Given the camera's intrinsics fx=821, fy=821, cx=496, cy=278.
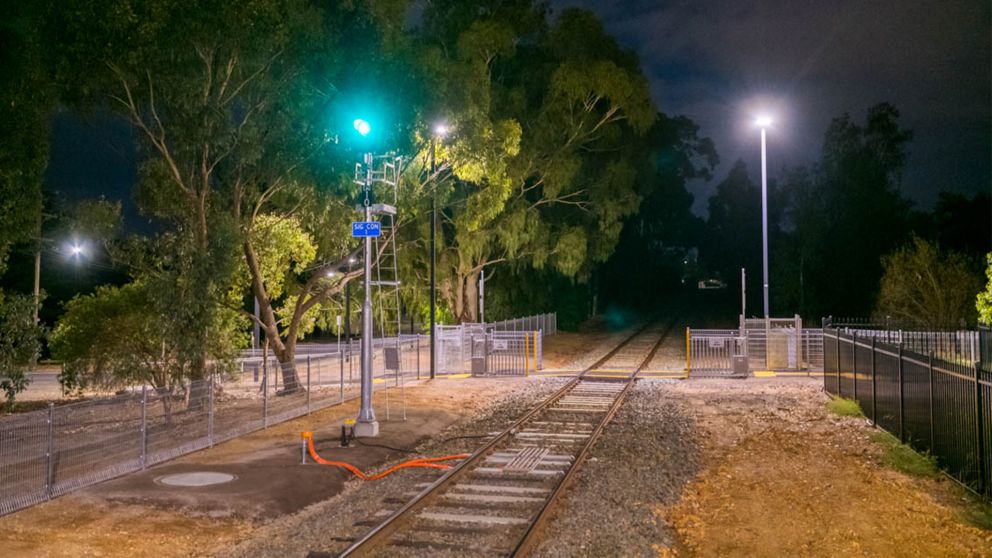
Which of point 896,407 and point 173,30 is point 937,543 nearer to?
point 896,407

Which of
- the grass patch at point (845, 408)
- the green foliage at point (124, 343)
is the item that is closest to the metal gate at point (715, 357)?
the grass patch at point (845, 408)

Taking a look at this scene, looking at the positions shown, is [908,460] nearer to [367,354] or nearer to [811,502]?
[811,502]

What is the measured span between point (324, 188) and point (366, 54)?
3.66 meters

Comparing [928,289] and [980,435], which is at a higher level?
[928,289]

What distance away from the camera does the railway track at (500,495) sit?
8.94 metres

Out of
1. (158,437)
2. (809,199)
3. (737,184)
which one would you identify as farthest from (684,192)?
(158,437)

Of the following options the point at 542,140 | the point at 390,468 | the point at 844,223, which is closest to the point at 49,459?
the point at 390,468

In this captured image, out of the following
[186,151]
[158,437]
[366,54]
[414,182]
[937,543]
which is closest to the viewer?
[937,543]

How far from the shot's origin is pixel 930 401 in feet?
42.9

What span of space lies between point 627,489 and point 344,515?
12.9 ft

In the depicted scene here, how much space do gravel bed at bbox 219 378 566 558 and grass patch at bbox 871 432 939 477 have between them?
7109 millimetres

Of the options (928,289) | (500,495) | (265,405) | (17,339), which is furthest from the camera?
(928,289)

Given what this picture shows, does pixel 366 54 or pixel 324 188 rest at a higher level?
pixel 366 54

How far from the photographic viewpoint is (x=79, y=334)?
21.0 meters
